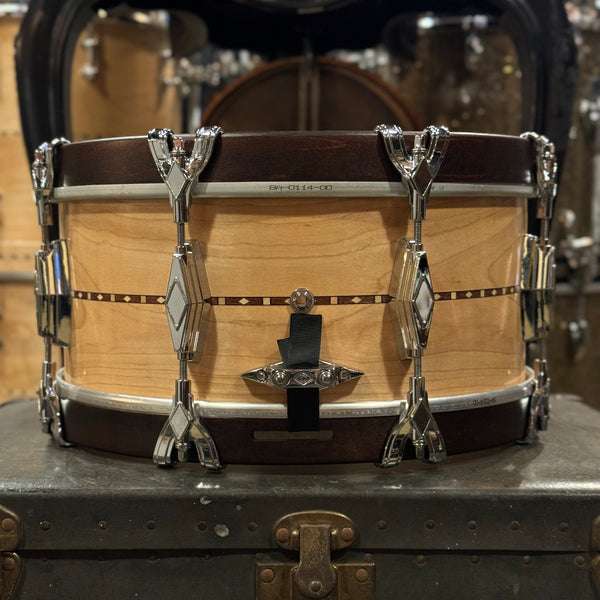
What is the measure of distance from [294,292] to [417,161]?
24 cm

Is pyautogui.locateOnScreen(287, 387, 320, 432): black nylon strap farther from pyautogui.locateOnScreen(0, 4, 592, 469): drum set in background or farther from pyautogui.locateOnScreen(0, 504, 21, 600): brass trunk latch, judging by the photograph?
pyautogui.locateOnScreen(0, 504, 21, 600): brass trunk latch

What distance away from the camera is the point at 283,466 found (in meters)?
1.09

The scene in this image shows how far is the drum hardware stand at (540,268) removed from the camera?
46.1 inches

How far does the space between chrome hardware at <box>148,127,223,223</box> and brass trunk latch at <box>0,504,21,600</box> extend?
0.46 m

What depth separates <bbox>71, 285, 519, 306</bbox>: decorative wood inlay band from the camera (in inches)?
41.8

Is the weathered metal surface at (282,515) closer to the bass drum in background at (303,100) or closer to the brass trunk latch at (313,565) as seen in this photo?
the brass trunk latch at (313,565)

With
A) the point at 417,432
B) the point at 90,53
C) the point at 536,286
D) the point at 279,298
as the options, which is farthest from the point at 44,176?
the point at 90,53

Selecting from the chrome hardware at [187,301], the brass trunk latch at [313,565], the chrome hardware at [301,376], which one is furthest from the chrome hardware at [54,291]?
the brass trunk latch at [313,565]

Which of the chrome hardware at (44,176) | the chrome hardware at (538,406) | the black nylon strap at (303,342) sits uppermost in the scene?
the chrome hardware at (44,176)

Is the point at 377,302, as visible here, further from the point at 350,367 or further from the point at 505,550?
the point at 505,550

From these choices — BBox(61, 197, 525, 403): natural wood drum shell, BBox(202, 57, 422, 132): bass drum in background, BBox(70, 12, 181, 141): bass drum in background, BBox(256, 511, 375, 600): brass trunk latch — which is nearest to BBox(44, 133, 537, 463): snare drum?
BBox(61, 197, 525, 403): natural wood drum shell

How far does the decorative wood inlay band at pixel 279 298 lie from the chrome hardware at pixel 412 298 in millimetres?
35

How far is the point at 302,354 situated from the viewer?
1.04 m

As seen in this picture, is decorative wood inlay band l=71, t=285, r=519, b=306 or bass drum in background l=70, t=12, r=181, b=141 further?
bass drum in background l=70, t=12, r=181, b=141
